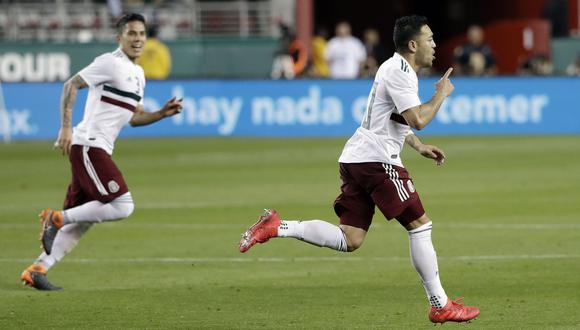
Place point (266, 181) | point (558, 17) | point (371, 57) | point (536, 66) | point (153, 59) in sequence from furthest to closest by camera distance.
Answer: point (558, 17), point (371, 57), point (536, 66), point (153, 59), point (266, 181)

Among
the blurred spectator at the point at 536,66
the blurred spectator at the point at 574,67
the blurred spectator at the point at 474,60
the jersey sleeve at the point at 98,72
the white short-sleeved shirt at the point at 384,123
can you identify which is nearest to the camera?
the white short-sleeved shirt at the point at 384,123

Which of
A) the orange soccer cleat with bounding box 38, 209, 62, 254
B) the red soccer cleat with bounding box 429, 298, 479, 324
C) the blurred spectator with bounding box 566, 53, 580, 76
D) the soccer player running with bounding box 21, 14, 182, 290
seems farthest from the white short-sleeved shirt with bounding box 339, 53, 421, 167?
the blurred spectator with bounding box 566, 53, 580, 76

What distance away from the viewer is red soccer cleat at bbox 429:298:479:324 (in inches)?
319

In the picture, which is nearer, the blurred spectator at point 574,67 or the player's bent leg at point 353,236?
the player's bent leg at point 353,236

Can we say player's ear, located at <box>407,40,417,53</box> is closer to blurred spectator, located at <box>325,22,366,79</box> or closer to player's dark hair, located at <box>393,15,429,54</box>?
player's dark hair, located at <box>393,15,429,54</box>

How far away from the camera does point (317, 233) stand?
28.5ft

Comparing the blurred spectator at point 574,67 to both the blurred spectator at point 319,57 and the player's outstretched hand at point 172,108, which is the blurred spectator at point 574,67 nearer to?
the blurred spectator at point 319,57

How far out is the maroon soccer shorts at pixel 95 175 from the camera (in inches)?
395

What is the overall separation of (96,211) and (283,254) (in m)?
2.49

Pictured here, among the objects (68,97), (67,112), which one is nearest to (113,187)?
(67,112)

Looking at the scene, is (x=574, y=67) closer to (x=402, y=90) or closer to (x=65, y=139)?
(x=65, y=139)

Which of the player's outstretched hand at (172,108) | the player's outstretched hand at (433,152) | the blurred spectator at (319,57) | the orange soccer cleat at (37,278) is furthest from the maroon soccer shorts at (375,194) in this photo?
the blurred spectator at (319,57)

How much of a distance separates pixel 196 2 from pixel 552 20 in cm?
980

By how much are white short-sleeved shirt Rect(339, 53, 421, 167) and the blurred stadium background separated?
1.13 m
